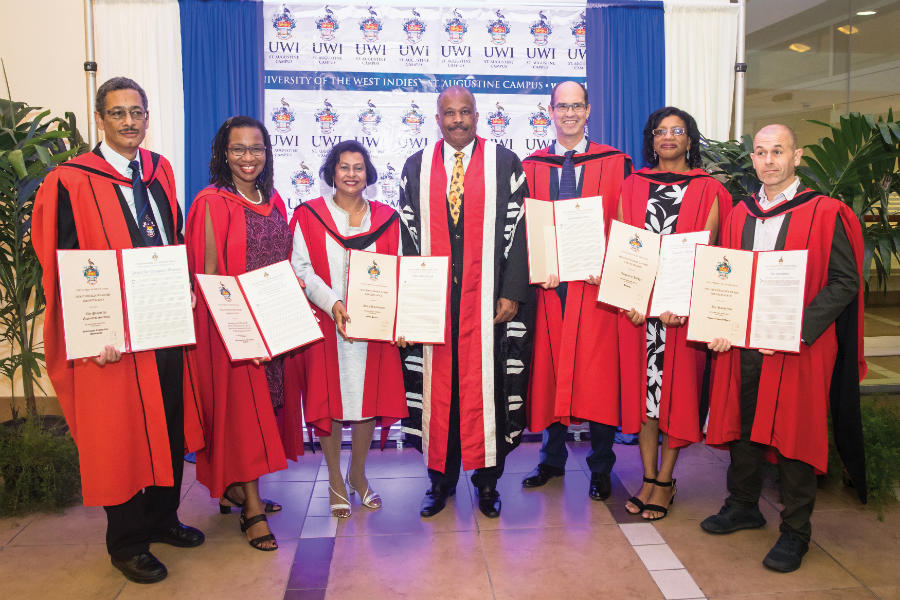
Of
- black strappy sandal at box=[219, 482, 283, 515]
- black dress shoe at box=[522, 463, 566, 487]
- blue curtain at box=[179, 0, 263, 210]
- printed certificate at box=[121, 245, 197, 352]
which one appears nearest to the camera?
printed certificate at box=[121, 245, 197, 352]

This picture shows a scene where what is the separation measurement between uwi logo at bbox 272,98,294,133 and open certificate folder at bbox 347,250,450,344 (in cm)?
183

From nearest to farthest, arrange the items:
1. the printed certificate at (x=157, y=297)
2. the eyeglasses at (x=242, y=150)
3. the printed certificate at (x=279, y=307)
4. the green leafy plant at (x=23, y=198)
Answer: the printed certificate at (x=157, y=297) → the printed certificate at (x=279, y=307) → the eyeglasses at (x=242, y=150) → the green leafy plant at (x=23, y=198)

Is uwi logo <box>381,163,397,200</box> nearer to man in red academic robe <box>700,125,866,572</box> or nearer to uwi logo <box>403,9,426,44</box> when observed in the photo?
uwi logo <box>403,9,426,44</box>

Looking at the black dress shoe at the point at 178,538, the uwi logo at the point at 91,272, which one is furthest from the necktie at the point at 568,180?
the black dress shoe at the point at 178,538

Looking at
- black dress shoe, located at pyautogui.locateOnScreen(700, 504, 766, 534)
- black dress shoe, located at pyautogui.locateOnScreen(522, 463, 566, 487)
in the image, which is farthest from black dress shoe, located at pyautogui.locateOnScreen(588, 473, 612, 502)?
black dress shoe, located at pyautogui.locateOnScreen(700, 504, 766, 534)

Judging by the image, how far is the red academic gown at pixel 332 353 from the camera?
315cm

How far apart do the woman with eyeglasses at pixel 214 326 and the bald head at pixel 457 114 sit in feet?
2.71

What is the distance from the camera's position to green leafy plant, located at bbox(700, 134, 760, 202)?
3.94m

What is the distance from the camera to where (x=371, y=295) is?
301cm

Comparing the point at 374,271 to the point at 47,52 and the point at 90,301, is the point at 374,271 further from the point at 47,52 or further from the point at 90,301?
the point at 47,52

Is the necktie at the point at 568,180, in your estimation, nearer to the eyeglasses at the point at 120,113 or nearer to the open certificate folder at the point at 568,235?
the open certificate folder at the point at 568,235

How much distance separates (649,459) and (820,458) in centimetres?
79

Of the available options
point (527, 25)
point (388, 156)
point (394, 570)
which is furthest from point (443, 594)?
point (527, 25)

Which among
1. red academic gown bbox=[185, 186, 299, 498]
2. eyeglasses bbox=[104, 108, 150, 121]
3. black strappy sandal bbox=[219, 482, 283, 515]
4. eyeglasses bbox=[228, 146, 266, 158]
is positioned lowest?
black strappy sandal bbox=[219, 482, 283, 515]
